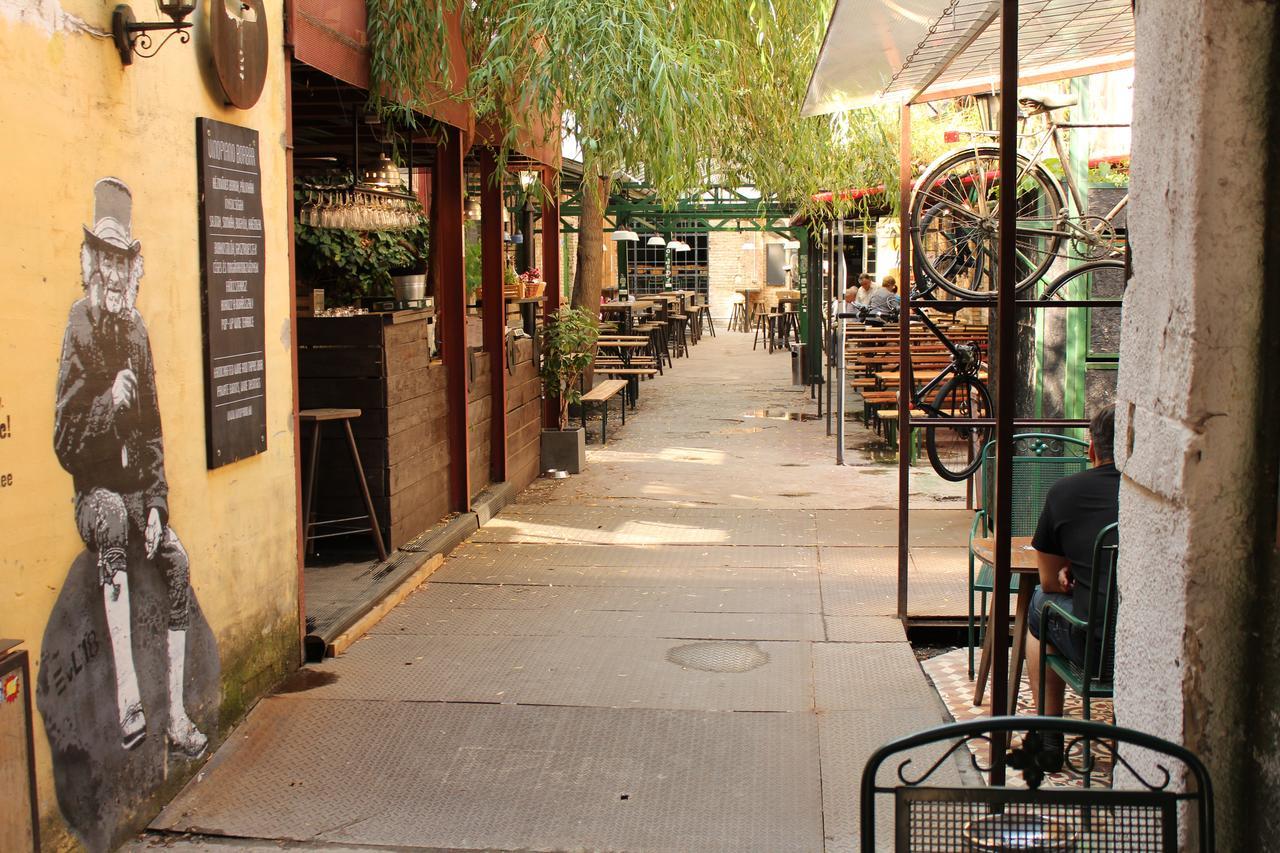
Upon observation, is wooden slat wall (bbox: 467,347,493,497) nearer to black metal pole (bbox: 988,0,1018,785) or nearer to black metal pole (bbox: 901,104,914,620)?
black metal pole (bbox: 901,104,914,620)

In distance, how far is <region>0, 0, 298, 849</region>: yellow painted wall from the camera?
3.54 meters

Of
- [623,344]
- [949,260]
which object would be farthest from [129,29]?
[623,344]

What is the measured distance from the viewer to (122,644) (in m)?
4.09

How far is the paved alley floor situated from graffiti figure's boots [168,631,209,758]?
0.15 metres

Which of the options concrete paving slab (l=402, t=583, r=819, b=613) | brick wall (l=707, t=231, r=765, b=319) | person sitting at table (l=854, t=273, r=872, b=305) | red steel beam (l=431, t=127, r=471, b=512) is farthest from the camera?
brick wall (l=707, t=231, r=765, b=319)

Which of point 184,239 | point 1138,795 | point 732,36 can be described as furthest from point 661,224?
point 1138,795

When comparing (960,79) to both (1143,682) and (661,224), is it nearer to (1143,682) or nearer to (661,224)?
(1143,682)

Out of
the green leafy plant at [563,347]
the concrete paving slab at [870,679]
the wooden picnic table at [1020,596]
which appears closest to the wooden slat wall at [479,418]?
the green leafy plant at [563,347]

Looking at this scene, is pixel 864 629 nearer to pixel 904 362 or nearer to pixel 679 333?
pixel 904 362

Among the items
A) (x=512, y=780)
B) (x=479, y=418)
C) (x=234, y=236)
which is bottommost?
(x=512, y=780)

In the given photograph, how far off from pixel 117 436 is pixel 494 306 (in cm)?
577

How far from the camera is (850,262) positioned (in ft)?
89.0

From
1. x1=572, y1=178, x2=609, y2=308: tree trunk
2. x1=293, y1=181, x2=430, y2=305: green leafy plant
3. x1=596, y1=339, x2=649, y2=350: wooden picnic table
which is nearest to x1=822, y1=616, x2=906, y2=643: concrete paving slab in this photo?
x1=293, y1=181, x2=430, y2=305: green leafy plant

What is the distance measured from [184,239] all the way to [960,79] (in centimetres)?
405
